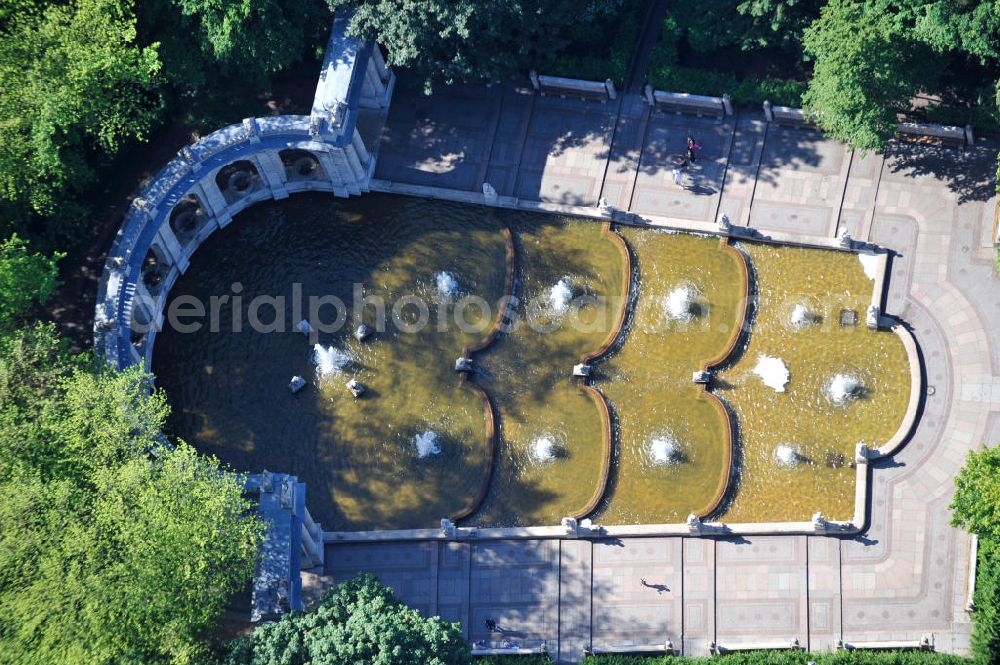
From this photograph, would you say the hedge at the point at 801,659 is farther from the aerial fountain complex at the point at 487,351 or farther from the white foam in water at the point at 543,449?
the white foam in water at the point at 543,449

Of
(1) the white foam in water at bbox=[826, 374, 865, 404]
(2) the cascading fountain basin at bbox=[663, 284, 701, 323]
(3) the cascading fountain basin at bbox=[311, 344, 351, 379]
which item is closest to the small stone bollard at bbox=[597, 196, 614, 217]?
(2) the cascading fountain basin at bbox=[663, 284, 701, 323]

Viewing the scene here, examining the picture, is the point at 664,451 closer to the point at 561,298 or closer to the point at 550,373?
the point at 550,373

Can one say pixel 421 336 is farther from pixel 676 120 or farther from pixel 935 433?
pixel 935 433

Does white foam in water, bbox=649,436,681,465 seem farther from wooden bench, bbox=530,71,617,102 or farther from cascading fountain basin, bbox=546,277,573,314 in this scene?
wooden bench, bbox=530,71,617,102

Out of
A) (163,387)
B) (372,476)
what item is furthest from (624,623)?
(163,387)

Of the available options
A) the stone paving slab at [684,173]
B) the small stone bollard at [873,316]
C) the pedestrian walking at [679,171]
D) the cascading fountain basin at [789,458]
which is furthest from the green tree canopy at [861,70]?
the cascading fountain basin at [789,458]

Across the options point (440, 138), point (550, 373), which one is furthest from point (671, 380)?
point (440, 138)
